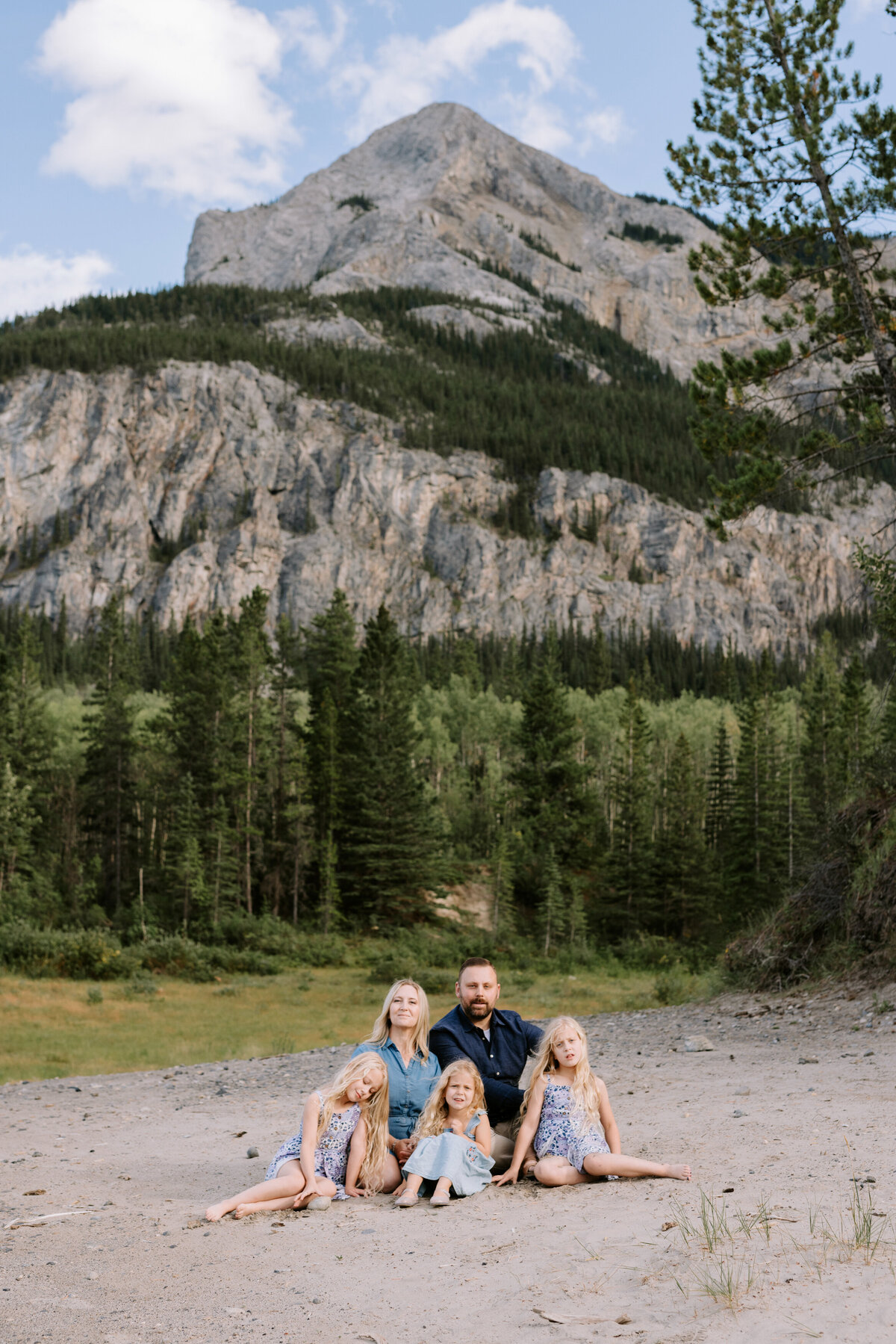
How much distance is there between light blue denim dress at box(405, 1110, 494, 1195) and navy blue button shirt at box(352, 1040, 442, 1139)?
406mm

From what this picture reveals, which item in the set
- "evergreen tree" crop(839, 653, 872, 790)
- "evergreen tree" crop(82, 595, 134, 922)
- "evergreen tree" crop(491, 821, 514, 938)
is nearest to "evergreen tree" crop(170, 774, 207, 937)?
"evergreen tree" crop(82, 595, 134, 922)

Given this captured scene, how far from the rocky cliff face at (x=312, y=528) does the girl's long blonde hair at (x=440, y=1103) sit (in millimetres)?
157855

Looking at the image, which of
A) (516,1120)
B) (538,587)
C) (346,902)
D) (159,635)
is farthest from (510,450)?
(516,1120)

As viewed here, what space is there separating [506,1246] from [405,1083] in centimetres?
179

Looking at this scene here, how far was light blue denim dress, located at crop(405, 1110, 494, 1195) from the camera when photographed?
6441 millimetres

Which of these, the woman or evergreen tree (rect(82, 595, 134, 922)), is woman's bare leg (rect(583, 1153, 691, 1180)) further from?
evergreen tree (rect(82, 595, 134, 922))

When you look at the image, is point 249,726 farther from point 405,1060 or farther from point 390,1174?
point 390,1174

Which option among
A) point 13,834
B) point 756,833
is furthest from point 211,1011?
point 756,833

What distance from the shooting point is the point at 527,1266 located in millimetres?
4992

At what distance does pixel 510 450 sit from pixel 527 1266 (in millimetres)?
191373

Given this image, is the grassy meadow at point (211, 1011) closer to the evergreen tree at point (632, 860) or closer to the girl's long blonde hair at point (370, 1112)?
the evergreen tree at point (632, 860)

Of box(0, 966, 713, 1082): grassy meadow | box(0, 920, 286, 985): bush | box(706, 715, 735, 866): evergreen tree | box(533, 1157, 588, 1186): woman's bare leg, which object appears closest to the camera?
box(533, 1157, 588, 1186): woman's bare leg

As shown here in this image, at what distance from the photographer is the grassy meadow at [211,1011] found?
19.6 meters

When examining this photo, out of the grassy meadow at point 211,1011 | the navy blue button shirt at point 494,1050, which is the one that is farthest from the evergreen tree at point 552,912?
the navy blue button shirt at point 494,1050
